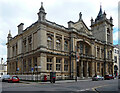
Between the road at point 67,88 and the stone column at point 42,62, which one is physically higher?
the stone column at point 42,62

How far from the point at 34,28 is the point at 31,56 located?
655 cm

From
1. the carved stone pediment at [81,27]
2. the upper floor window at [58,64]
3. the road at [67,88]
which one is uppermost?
the carved stone pediment at [81,27]

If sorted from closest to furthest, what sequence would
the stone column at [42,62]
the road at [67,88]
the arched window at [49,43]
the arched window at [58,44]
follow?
the road at [67,88] → the stone column at [42,62] → the arched window at [49,43] → the arched window at [58,44]

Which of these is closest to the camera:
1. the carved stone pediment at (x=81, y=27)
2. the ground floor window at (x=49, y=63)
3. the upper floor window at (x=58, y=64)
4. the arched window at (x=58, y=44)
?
the ground floor window at (x=49, y=63)

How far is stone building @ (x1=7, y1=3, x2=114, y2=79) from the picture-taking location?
3121cm

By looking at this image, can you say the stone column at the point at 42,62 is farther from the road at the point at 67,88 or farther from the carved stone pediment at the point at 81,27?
the carved stone pediment at the point at 81,27

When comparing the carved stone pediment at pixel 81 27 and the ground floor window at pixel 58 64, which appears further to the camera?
the carved stone pediment at pixel 81 27

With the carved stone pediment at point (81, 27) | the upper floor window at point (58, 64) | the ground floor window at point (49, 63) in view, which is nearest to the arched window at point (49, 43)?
the ground floor window at point (49, 63)

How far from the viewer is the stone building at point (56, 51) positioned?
102 ft

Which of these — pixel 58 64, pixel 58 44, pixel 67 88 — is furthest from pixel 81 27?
pixel 67 88

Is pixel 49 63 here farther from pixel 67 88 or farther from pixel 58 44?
pixel 67 88

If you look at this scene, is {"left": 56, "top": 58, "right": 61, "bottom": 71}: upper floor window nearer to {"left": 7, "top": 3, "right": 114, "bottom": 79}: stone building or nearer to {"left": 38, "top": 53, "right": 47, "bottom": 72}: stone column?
{"left": 7, "top": 3, "right": 114, "bottom": 79}: stone building

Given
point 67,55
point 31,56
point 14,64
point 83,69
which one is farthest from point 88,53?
point 14,64

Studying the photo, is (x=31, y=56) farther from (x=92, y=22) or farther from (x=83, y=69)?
(x=92, y=22)
